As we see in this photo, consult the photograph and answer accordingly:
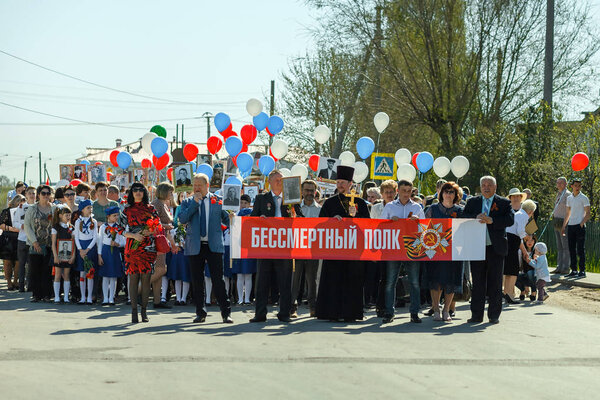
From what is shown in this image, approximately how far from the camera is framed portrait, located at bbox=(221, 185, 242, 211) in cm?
1269

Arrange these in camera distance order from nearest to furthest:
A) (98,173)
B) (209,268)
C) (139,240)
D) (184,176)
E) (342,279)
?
(139,240), (209,268), (342,279), (184,176), (98,173)

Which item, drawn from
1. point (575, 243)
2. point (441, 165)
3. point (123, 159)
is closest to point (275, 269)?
point (575, 243)

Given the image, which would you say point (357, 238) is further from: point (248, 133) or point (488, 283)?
point (248, 133)

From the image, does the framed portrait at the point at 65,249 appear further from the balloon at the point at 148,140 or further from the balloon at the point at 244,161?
the balloon at the point at 244,161

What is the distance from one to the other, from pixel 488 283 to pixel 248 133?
10.4 metres

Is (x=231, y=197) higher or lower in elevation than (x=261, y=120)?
lower

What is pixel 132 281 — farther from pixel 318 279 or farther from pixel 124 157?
pixel 124 157

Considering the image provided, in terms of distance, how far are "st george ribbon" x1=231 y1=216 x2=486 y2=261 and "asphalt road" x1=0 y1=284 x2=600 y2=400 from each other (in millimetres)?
940

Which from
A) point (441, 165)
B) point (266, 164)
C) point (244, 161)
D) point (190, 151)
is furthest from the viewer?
point (441, 165)

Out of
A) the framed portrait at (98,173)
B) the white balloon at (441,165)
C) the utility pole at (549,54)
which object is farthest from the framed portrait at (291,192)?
the utility pole at (549,54)

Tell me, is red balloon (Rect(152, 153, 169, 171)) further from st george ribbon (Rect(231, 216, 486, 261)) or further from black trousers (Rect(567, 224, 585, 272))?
black trousers (Rect(567, 224, 585, 272))

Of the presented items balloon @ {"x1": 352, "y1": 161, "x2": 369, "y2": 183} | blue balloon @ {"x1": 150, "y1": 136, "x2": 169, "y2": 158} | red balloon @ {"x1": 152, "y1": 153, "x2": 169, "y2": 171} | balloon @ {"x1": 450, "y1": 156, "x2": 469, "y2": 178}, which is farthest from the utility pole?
blue balloon @ {"x1": 150, "y1": 136, "x2": 169, "y2": 158}

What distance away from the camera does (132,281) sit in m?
12.0

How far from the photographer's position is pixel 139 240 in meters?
11.8
